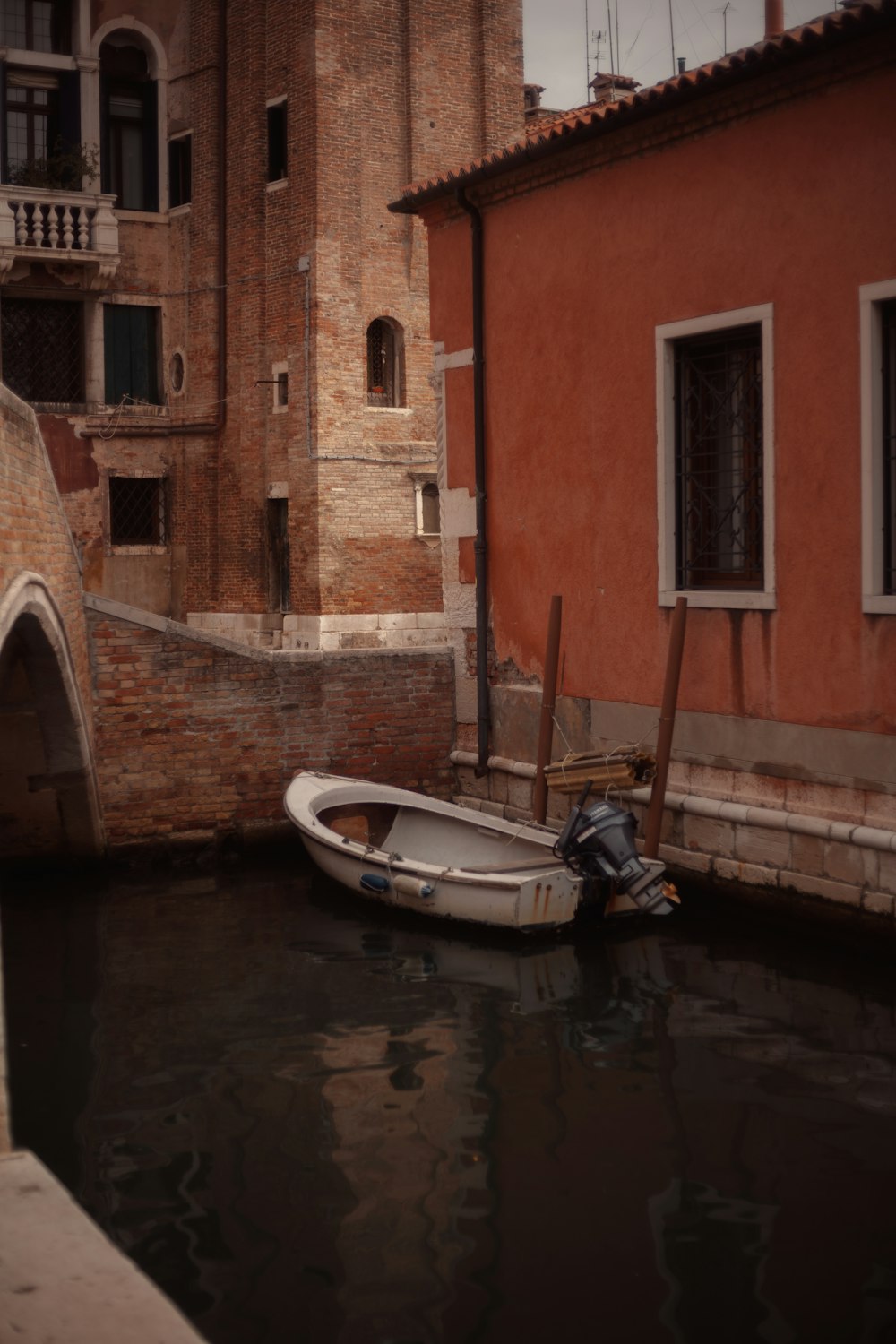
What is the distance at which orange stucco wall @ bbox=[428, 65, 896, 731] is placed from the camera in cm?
753

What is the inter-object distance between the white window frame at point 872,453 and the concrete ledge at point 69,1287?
18.3 feet

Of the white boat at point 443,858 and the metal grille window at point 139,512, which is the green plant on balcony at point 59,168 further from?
the white boat at point 443,858

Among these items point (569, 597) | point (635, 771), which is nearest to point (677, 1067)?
point (635, 771)

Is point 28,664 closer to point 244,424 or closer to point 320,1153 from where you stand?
point 320,1153

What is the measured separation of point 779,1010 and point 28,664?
4.77 metres

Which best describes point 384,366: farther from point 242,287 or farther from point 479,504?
point 479,504

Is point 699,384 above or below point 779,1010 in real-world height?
above

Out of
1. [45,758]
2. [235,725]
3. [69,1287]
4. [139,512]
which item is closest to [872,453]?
[235,725]

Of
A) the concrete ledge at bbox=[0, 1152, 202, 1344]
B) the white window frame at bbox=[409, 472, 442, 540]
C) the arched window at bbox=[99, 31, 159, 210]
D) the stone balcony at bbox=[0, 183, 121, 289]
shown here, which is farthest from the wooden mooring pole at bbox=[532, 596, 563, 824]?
the arched window at bbox=[99, 31, 159, 210]

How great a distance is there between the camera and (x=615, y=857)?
804 cm

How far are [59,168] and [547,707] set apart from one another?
12428 millimetres

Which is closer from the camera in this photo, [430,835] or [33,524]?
[33,524]

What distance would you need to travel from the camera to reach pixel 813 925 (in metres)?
7.80

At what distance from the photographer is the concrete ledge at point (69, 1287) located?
7.56ft
